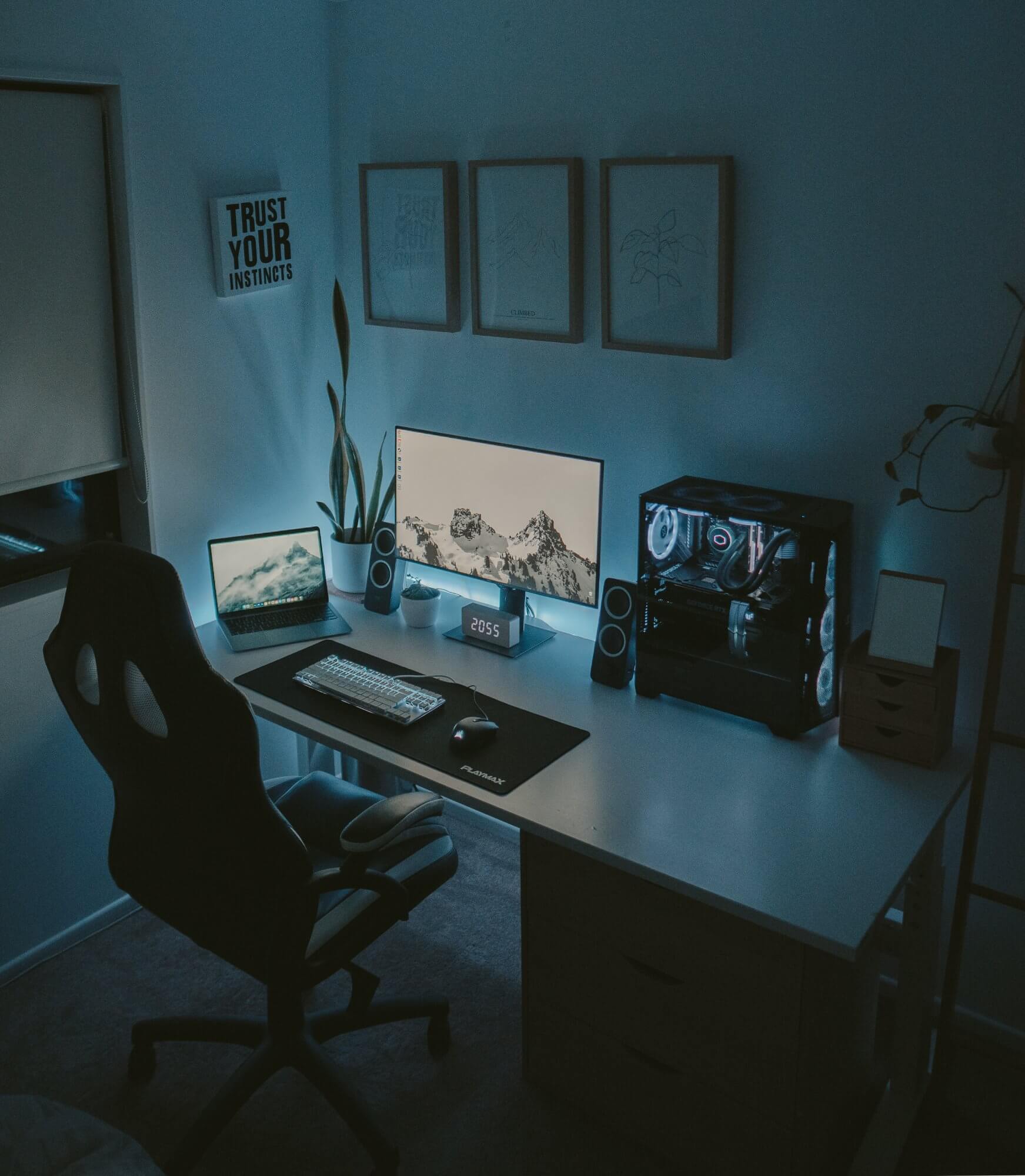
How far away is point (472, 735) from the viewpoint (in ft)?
7.68

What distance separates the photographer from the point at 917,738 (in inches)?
88.1

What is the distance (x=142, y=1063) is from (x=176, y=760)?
926mm

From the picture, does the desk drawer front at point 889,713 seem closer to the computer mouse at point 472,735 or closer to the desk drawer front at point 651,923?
the desk drawer front at point 651,923

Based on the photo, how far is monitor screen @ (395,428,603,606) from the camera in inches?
106

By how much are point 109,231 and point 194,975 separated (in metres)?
1.77

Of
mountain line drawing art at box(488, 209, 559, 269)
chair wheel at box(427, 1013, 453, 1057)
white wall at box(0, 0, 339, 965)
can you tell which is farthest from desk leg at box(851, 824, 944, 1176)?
white wall at box(0, 0, 339, 965)

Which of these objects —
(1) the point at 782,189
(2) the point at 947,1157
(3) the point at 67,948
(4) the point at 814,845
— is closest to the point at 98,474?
(3) the point at 67,948

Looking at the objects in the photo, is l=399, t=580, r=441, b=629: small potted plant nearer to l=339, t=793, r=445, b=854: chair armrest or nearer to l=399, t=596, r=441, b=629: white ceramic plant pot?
l=399, t=596, r=441, b=629: white ceramic plant pot

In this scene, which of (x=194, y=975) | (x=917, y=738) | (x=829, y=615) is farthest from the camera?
(x=194, y=975)

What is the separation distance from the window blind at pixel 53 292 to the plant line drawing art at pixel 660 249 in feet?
3.97

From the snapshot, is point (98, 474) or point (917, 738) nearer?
point (917, 738)

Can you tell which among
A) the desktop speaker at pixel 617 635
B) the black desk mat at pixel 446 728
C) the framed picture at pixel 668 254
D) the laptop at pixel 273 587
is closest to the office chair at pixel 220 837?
the black desk mat at pixel 446 728

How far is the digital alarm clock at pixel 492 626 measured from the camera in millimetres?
2807

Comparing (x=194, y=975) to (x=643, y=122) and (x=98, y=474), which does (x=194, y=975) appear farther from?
(x=643, y=122)
